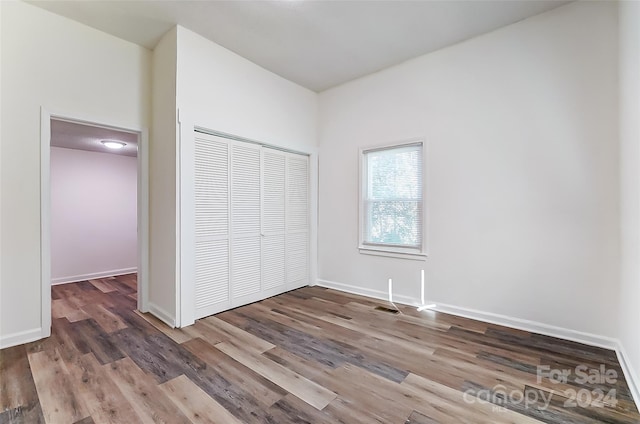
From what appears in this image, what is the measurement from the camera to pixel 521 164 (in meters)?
2.78

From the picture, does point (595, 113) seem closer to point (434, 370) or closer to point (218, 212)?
point (434, 370)

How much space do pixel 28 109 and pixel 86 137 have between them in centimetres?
190

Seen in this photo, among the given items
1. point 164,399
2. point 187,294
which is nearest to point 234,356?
point 164,399

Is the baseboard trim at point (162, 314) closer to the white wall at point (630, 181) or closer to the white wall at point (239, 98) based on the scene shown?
the white wall at point (239, 98)

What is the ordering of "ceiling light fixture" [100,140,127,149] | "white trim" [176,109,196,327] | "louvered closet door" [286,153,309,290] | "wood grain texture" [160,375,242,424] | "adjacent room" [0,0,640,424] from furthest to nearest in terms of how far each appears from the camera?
"ceiling light fixture" [100,140,127,149] < "louvered closet door" [286,153,309,290] < "white trim" [176,109,196,327] < "adjacent room" [0,0,640,424] < "wood grain texture" [160,375,242,424]

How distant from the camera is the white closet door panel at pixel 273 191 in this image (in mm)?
3820

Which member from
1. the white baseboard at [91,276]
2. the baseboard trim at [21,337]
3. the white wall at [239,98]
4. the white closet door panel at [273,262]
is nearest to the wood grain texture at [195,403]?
the baseboard trim at [21,337]

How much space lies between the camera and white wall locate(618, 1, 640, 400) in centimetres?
186

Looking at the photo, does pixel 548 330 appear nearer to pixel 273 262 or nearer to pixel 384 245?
pixel 384 245

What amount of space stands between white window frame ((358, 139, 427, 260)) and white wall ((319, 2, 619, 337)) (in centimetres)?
7

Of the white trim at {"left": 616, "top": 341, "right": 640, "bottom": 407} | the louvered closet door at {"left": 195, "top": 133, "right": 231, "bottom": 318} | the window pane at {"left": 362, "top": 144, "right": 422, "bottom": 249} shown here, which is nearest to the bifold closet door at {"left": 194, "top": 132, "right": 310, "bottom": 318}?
the louvered closet door at {"left": 195, "top": 133, "right": 231, "bottom": 318}

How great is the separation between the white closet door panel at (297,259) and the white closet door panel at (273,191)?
0.30 metres

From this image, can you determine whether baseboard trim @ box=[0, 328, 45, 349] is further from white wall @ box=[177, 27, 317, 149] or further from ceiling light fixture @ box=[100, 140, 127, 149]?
ceiling light fixture @ box=[100, 140, 127, 149]

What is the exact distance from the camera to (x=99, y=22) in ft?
9.30
